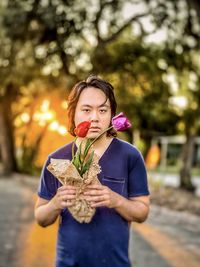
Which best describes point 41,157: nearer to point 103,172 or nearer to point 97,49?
point 97,49

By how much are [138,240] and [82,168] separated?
852 centimetres

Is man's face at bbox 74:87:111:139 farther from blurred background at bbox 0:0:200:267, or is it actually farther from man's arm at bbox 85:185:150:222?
blurred background at bbox 0:0:200:267

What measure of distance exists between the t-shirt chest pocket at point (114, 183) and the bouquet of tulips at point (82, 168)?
0.10 metres

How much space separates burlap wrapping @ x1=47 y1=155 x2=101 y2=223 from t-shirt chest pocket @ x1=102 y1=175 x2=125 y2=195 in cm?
10

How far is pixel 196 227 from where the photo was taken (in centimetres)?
1335

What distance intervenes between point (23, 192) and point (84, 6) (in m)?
6.58

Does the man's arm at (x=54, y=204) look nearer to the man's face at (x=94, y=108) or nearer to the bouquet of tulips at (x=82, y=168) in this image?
the bouquet of tulips at (x=82, y=168)

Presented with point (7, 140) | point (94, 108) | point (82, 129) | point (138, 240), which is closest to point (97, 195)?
point (82, 129)

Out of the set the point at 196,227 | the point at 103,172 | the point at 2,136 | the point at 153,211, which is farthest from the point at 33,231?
the point at 2,136

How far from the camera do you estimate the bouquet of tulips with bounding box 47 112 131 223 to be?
205cm

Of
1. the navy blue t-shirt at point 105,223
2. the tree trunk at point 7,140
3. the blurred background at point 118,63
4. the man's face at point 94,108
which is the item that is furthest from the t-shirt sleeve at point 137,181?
the tree trunk at point 7,140

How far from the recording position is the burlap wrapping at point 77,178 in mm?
2053

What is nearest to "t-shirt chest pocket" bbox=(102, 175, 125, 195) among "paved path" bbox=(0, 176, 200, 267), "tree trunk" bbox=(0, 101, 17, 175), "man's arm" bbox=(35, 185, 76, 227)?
"man's arm" bbox=(35, 185, 76, 227)

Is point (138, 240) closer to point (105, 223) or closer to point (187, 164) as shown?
point (105, 223)
